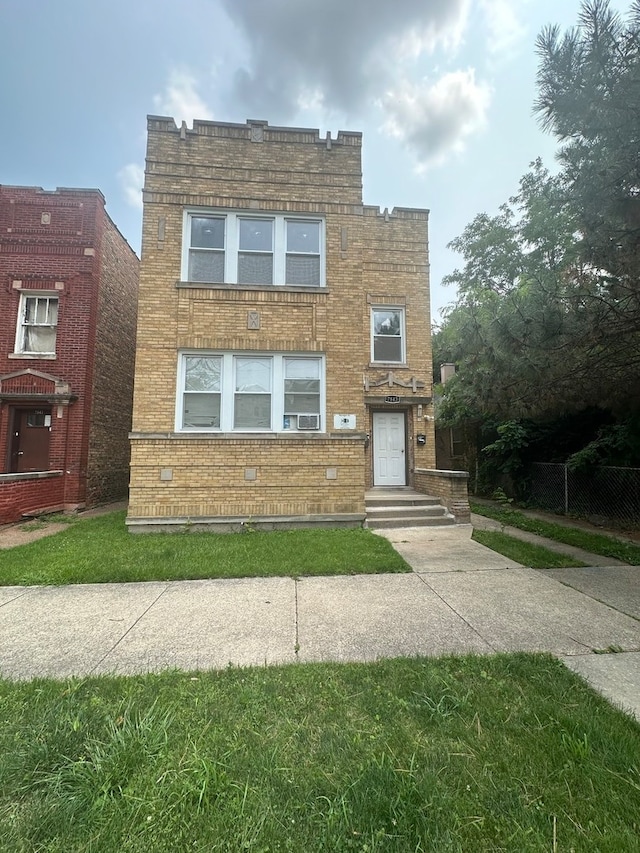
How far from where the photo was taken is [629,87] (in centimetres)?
400

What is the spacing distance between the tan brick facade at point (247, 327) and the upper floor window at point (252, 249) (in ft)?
0.51

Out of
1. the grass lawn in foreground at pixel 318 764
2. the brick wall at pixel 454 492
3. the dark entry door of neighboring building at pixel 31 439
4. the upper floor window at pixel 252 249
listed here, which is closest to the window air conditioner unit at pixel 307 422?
the upper floor window at pixel 252 249

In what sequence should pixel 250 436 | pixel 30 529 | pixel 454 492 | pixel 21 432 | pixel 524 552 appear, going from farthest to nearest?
pixel 21 432 → pixel 454 492 → pixel 30 529 → pixel 250 436 → pixel 524 552

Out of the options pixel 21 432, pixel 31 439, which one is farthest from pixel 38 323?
pixel 31 439

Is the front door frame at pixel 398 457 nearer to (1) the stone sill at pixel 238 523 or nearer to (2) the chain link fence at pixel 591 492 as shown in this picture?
(1) the stone sill at pixel 238 523

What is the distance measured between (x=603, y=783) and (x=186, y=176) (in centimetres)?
1001

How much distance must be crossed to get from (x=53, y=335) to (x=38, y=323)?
20.3 inches

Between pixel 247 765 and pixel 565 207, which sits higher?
pixel 565 207

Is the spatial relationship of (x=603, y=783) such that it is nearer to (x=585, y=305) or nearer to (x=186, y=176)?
(x=585, y=305)

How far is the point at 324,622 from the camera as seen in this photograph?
12.4ft

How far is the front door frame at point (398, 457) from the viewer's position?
35.8 ft

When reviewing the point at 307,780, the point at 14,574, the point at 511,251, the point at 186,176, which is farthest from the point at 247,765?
the point at 511,251

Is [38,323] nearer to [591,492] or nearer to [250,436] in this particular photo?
[250,436]

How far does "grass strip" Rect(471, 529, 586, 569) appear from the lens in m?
5.76
